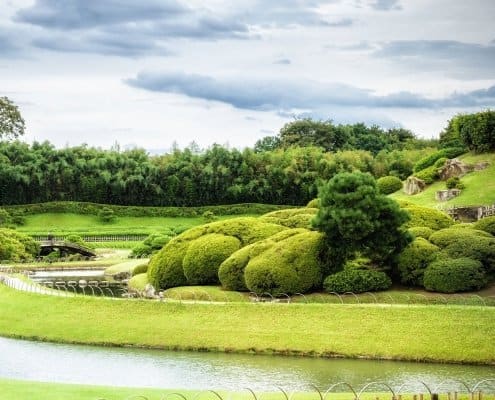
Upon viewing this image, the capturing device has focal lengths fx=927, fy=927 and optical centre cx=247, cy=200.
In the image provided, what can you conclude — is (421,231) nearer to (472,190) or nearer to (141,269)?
(141,269)

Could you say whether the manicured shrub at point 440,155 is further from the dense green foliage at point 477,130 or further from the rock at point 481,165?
the rock at point 481,165

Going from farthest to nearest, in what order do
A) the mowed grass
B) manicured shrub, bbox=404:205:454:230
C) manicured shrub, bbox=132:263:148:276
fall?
the mowed grass
manicured shrub, bbox=132:263:148:276
manicured shrub, bbox=404:205:454:230

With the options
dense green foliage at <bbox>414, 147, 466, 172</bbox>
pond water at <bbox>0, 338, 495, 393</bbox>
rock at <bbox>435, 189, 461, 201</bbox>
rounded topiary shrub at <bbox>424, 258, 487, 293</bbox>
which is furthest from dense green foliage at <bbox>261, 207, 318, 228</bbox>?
dense green foliage at <bbox>414, 147, 466, 172</bbox>

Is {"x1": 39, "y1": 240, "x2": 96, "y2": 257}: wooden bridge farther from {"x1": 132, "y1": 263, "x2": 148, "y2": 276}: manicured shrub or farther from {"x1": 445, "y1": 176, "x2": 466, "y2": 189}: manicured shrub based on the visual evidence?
{"x1": 445, "y1": 176, "x2": 466, "y2": 189}: manicured shrub

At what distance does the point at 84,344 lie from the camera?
35.3 m

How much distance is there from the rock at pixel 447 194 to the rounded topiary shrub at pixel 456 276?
100.0 feet

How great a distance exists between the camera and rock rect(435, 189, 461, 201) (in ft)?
216

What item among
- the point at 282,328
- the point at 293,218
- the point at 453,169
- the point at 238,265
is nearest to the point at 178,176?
the point at 453,169

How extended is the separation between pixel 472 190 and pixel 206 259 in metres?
30.9

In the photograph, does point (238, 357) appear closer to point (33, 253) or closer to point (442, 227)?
point (442, 227)

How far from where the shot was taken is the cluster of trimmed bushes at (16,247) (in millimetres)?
64500

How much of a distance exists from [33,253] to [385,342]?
42.0 meters

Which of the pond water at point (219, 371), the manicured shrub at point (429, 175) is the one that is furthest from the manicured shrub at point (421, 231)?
the manicured shrub at point (429, 175)

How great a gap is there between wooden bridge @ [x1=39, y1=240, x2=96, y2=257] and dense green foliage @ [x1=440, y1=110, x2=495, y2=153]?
30.7 m
